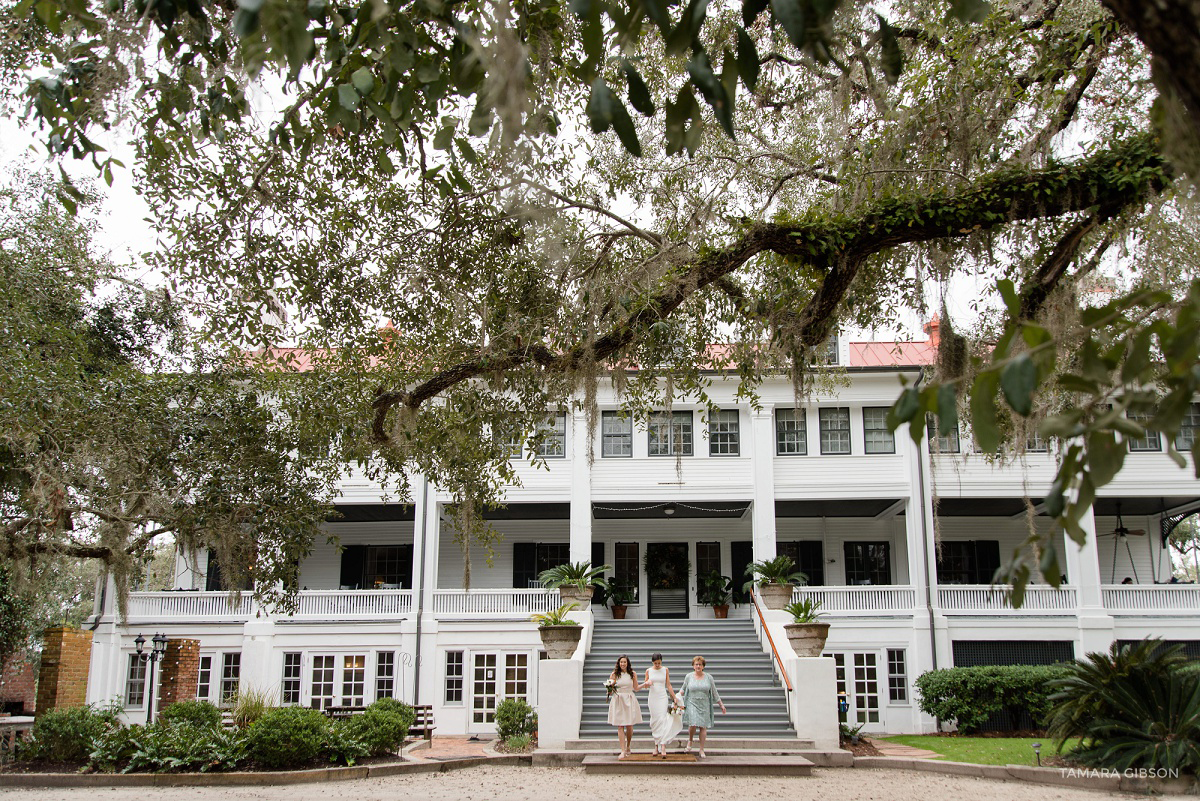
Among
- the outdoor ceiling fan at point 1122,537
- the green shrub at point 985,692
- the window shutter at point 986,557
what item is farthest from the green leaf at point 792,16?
the outdoor ceiling fan at point 1122,537

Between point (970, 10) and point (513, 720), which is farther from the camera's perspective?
point (513, 720)

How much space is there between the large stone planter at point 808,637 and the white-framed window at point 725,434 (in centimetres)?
697

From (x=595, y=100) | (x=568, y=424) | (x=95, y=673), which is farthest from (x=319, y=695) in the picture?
(x=595, y=100)

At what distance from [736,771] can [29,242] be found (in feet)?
40.7

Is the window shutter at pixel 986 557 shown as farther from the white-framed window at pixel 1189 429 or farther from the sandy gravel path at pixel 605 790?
the sandy gravel path at pixel 605 790

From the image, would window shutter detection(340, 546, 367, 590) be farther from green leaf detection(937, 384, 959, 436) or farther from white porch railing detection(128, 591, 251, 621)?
green leaf detection(937, 384, 959, 436)

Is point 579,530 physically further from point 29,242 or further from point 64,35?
point 64,35

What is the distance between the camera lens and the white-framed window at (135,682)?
2058 centimetres

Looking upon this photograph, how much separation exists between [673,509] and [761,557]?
293cm

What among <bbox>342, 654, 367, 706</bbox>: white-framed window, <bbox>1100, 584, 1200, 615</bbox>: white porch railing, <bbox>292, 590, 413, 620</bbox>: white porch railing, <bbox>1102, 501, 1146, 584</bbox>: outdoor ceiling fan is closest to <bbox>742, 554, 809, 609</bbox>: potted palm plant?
<bbox>1100, 584, 1200, 615</bbox>: white porch railing

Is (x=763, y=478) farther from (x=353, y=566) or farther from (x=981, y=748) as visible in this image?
(x=353, y=566)

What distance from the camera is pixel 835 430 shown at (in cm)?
2155

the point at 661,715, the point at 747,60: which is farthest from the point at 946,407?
the point at 661,715

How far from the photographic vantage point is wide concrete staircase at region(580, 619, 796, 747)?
48.6ft
